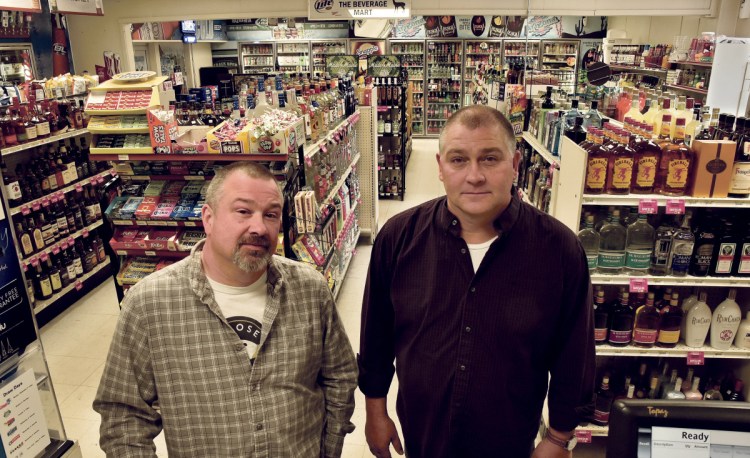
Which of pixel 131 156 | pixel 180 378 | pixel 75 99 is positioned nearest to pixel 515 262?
pixel 180 378

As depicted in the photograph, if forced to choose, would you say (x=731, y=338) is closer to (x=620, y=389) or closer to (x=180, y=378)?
(x=620, y=389)

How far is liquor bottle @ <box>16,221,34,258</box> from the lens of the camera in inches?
187

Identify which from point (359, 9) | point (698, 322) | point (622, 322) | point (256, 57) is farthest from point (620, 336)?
point (256, 57)

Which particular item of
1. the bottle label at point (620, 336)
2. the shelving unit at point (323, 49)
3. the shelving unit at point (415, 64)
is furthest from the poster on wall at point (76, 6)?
the shelving unit at point (415, 64)

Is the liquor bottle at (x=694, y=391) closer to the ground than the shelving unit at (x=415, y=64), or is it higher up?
closer to the ground

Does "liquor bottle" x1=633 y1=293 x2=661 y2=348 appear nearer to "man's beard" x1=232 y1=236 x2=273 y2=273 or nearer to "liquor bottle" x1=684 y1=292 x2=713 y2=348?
"liquor bottle" x1=684 y1=292 x2=713 y2=348

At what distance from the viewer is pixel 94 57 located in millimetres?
8461

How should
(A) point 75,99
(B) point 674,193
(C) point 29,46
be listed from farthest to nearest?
(C) point 29,46 → (A) point 75,99 → (B) point 674,193

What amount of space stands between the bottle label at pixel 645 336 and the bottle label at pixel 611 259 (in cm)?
42

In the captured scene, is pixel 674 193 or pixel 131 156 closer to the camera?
pixel 674 193

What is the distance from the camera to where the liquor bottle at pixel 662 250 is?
286 cm

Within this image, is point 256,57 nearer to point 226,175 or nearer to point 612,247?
point 612,247

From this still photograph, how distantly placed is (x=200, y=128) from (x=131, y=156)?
52 centimetres

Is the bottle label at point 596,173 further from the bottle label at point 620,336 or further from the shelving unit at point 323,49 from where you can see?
the shelving unit at point 323,49
